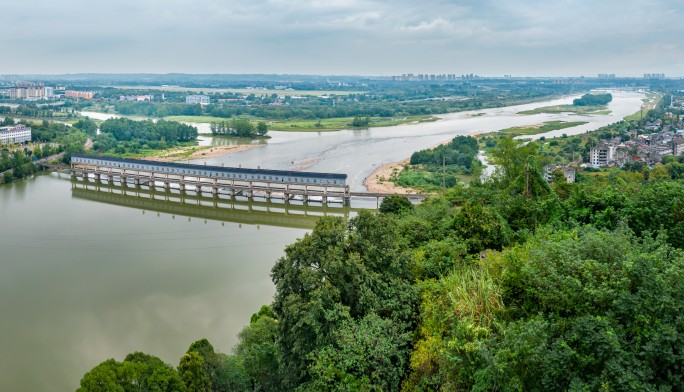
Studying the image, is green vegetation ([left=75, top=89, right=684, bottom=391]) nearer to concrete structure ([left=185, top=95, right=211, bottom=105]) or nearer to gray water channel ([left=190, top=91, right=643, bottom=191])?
gray water channel ([left=190, top=91, right=643, bottom=191])

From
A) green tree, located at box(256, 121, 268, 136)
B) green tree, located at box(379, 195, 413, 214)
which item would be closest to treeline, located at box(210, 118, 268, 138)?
green tree, located at box(256, 121, 268, 136)

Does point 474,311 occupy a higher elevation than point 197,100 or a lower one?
lower

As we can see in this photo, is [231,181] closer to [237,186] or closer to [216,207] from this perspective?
[237,186]

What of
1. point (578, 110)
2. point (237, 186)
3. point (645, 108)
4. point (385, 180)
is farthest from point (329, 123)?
point (645, 108)

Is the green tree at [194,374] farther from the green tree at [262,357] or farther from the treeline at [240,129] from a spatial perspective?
the treeline at [240,129]

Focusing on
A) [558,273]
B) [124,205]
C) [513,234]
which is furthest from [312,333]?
[124,205]

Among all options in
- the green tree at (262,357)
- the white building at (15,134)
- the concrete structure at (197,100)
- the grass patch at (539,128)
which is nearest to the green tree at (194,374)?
the green tree at (262,357)

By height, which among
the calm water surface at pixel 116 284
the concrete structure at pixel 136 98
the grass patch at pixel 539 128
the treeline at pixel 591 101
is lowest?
the calm water surface at pixel 116 284

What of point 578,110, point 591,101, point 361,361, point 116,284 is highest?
point 591,101
